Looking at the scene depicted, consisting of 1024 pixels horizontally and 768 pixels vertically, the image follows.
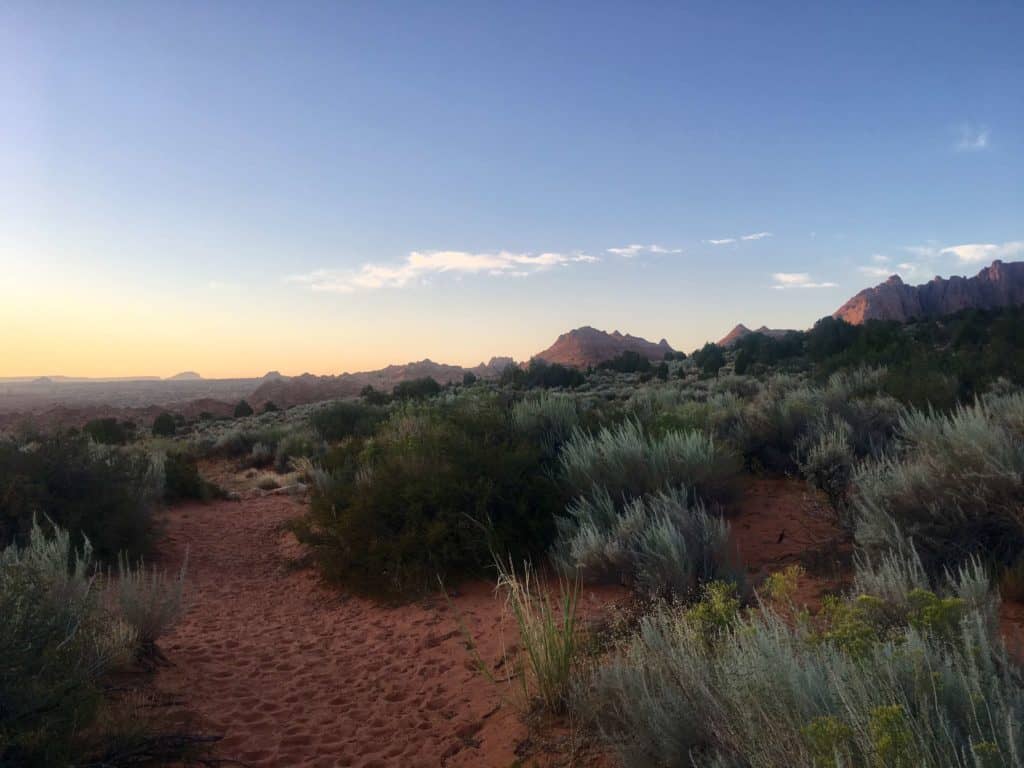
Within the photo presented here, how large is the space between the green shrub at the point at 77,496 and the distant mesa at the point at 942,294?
61.6 metres

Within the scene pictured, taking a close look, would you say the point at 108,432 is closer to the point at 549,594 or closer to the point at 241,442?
the point at 241,442

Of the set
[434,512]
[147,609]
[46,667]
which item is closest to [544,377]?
[434,512]

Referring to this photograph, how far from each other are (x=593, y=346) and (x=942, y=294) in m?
32.8

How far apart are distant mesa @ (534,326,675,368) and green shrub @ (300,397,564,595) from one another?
57928 mm

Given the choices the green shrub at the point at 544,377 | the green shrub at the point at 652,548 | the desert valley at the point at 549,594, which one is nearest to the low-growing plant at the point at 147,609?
the desert valley at the point at 549,594

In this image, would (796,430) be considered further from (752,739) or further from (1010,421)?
(752,739)

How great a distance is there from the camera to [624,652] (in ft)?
14.3

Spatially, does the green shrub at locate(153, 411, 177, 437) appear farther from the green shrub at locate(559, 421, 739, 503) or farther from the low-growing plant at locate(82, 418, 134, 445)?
the green shrub at locate(559, 421, 739, 503)

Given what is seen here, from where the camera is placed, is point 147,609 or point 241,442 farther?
point 241,442

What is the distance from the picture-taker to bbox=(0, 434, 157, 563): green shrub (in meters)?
8.01

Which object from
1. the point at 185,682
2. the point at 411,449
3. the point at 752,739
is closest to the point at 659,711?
the point at 752,739

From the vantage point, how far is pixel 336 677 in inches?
213

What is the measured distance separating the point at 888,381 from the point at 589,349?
59814 millimetres

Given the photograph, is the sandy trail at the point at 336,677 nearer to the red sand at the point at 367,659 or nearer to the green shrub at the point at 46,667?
the red sand at the point at 367,659
